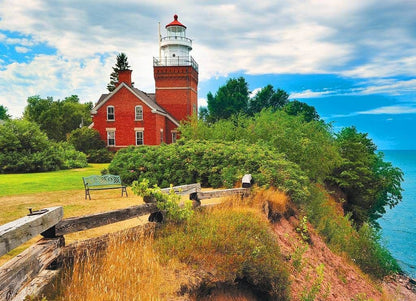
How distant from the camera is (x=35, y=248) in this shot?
184 inches

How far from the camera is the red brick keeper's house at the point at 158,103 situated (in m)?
40.0

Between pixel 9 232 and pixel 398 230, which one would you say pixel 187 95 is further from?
pixel 9 232

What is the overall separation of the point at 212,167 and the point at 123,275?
10114 mm

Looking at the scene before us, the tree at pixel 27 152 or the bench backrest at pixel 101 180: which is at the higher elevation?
the tree at pixel 27 152

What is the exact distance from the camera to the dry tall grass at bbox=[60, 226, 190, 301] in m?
4.73

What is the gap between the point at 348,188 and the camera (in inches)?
1148

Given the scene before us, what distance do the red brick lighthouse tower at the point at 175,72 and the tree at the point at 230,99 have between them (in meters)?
24.6

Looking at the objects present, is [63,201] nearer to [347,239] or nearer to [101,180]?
[101,180]

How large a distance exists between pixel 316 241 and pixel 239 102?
191 feet

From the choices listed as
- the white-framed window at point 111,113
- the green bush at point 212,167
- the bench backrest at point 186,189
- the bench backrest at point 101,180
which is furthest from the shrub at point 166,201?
the white-framed window at point 111,113

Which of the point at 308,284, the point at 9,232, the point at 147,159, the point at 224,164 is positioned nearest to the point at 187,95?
the point at 147,159

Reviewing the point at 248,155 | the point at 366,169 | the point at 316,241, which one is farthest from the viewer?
the point at 366,169

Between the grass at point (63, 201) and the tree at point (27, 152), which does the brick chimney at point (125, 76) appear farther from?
the grass at point (63, 201)

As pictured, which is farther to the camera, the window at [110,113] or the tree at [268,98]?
the tree at [268,98]
